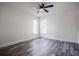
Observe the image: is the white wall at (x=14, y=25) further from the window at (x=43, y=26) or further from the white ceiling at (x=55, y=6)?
the window at (x=43, y=26)

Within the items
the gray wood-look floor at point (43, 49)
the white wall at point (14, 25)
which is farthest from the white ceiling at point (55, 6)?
the gray wood-look floor at point (43, 49)

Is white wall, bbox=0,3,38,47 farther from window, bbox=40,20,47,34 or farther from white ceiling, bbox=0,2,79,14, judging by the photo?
window, bbox=40,20,47,34

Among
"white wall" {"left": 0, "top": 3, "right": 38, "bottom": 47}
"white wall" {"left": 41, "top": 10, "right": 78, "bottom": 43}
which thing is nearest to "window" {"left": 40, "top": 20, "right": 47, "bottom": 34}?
"white wall" {"left": 41, "top": 10, "right": 78, "bottom": 43}

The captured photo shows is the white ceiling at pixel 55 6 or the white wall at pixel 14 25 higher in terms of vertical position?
the white ceiling at pixel 55 6

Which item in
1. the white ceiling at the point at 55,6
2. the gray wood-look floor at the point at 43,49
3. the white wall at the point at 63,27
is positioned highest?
the white ceiling at the point at 55,6

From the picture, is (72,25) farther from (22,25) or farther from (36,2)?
(22,25)

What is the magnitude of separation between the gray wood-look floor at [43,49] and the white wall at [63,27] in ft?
0.39

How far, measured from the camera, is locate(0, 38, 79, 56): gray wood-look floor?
5.99 ft

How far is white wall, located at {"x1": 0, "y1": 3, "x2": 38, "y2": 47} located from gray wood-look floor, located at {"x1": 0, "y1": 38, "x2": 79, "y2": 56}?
0.43 feet

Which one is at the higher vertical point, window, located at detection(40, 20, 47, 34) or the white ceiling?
the white ceiling

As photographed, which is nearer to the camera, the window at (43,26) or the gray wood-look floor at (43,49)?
the gray wood-look floor at (43,49)

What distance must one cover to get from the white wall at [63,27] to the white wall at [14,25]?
→ 0.40 m

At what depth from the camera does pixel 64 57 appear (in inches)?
71.1

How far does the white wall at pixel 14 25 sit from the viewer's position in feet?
6.02
